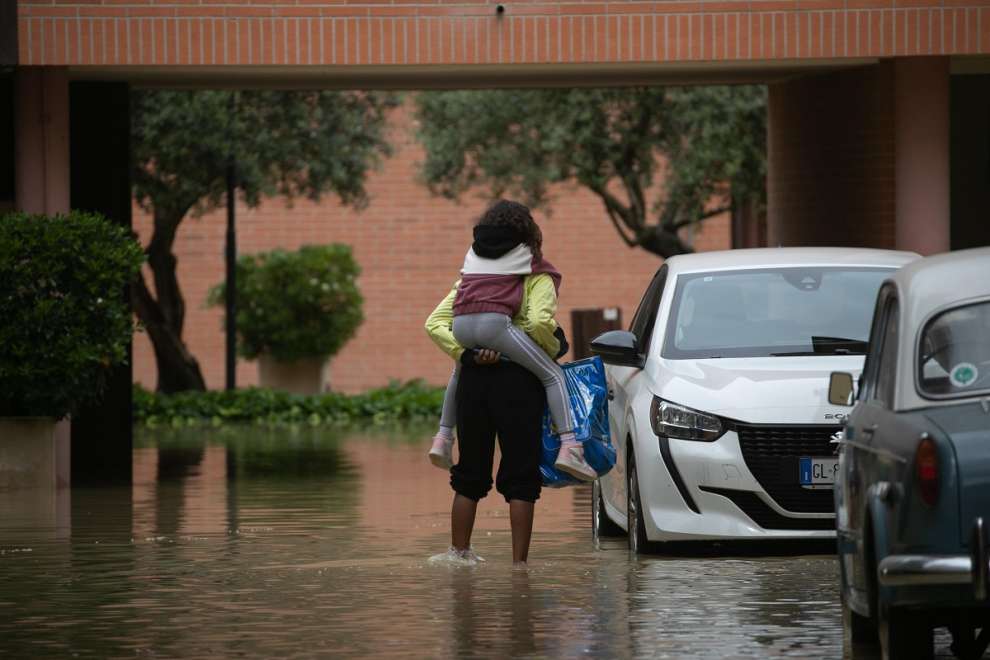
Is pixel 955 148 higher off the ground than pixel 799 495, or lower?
higher

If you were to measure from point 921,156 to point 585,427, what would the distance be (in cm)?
768

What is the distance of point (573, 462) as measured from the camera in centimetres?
1109

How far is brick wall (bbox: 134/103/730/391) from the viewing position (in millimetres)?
39906

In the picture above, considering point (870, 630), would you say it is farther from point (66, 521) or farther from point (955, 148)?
point (955, 148)

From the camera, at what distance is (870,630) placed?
837 cm

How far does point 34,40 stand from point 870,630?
10764mm

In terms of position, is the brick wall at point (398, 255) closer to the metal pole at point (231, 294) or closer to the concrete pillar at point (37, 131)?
the metal pole at point (231, 294)

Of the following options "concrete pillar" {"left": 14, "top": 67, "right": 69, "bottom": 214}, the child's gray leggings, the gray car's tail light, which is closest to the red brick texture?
"concrete pillar" {"left": 14, "top": 67, "right": 69, "bottom": 214}

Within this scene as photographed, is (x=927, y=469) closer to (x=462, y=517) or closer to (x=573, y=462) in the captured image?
(x=573, y=462)

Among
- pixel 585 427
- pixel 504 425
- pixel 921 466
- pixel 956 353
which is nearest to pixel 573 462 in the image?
pixel 585 427

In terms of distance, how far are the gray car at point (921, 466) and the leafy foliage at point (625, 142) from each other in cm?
2246

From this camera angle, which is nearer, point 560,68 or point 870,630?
point 870,630

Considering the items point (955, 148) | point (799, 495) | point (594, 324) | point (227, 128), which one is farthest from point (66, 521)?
point (594, 324)

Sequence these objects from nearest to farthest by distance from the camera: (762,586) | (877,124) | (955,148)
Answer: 1. (762,586)
2. (877,124)
3. (955,148)
